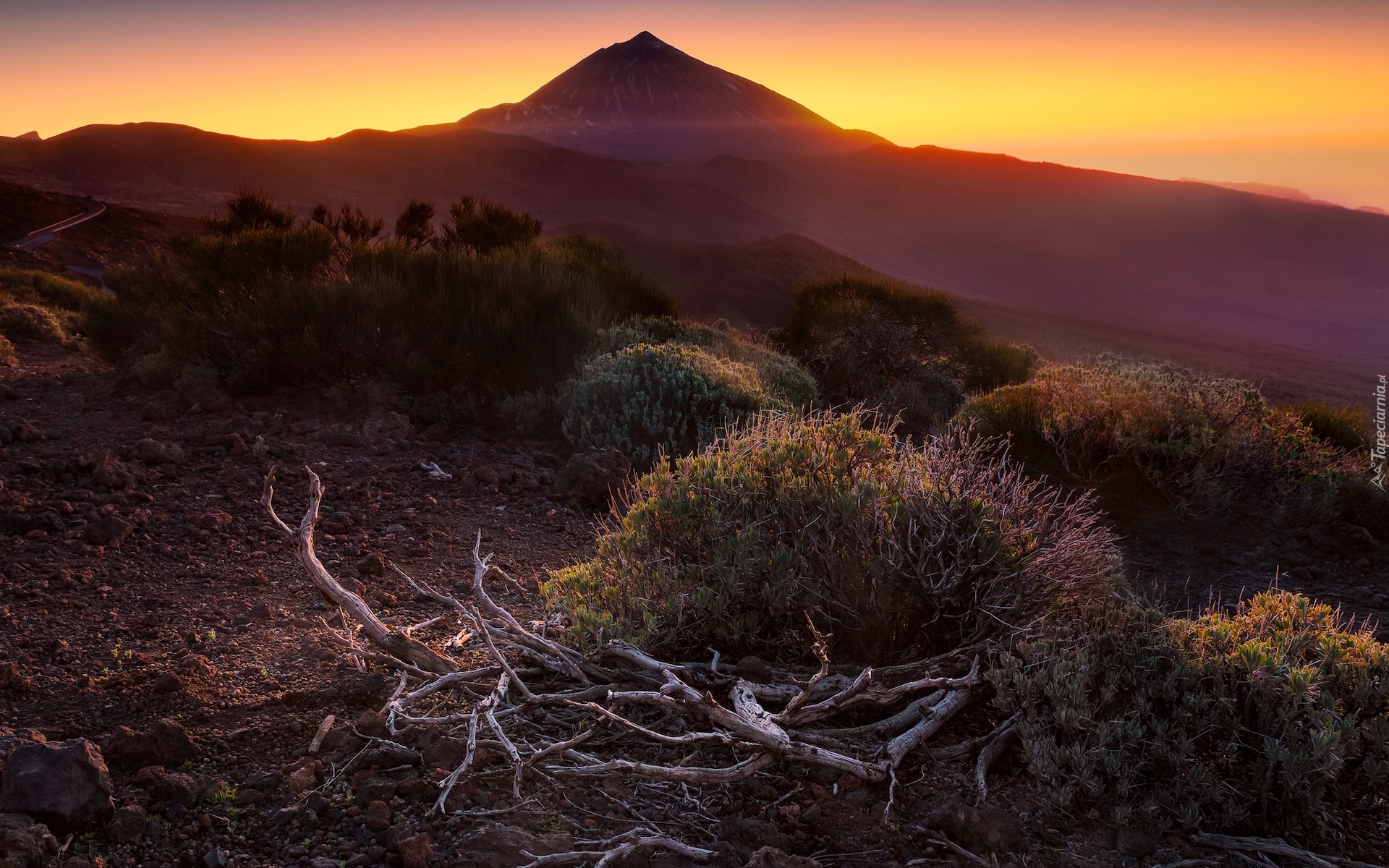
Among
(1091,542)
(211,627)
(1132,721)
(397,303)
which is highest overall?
(397,303)

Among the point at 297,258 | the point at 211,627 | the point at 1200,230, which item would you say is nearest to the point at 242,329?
the point at 297,258

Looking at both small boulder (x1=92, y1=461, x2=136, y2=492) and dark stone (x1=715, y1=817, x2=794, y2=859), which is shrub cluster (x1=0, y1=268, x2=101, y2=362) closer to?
small boulder (x1=92, y1=461, x2=136, y2=492)

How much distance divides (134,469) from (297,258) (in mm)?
4939

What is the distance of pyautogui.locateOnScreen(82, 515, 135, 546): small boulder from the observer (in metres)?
4.55

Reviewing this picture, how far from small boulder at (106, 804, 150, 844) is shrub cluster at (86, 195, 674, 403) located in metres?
6.13

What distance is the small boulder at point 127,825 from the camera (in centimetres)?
222

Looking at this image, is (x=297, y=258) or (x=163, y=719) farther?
(x=297, y=258)

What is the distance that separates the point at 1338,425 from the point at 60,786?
9.06 meters

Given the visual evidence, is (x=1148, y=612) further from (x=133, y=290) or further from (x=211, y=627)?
(x=133, y=290)

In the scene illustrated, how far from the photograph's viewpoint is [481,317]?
28.9 feet

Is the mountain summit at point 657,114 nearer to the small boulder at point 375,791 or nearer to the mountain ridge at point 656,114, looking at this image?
the mountain ridge at point 656,114

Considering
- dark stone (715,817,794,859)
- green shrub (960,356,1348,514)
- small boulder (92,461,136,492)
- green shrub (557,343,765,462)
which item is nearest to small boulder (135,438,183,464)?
small boulder (92,461,136,492)

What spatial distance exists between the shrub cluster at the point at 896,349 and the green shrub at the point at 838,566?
711 cm

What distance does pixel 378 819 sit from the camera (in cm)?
229
